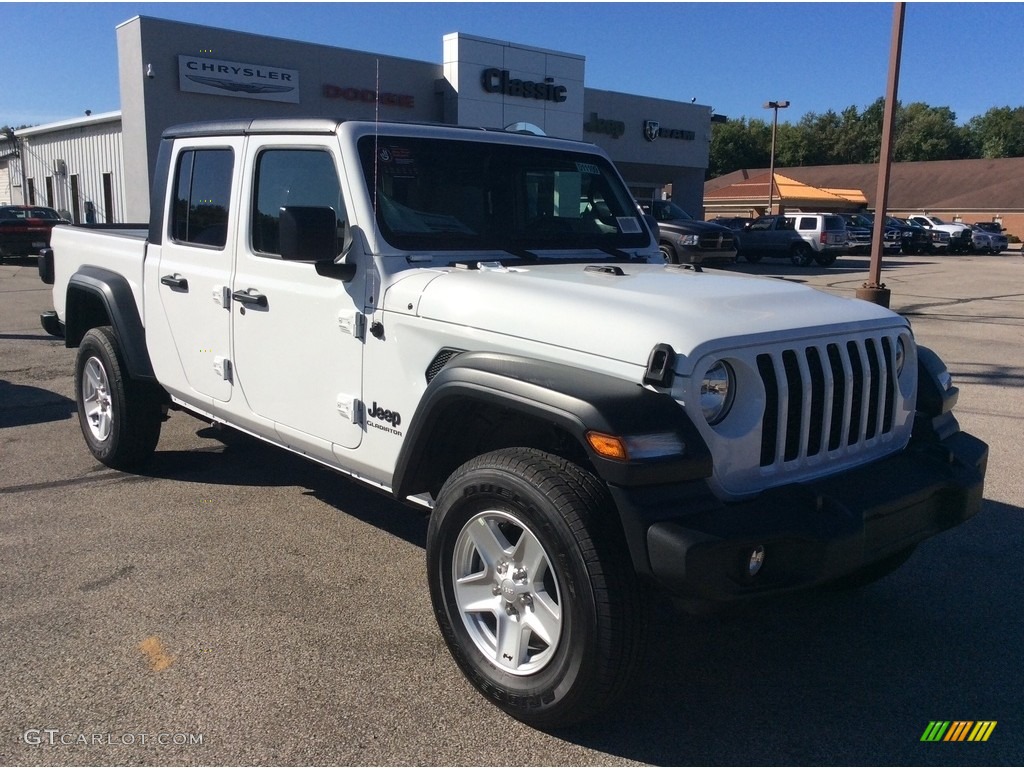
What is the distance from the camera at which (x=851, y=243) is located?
31.8 meters

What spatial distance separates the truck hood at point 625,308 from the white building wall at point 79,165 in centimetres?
2094

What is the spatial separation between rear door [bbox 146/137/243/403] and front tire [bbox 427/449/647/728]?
76.2 inches

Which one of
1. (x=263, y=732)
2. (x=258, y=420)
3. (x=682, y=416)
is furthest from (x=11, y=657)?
(x=682, y=416)

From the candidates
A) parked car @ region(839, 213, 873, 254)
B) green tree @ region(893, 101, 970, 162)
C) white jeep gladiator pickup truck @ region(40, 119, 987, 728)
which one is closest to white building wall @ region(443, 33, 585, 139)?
parked car @ region(839, 213, 873, 254)

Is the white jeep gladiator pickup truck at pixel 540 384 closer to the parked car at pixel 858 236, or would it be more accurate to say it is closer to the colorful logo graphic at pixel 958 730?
the colorful logo graphic at pixel 958 730

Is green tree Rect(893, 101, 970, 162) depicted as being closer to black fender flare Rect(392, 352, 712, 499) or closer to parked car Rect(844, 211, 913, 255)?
parked car Rect(844, 211, 913, 255)

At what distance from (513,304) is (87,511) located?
123 inches

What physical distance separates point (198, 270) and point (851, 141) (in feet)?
308

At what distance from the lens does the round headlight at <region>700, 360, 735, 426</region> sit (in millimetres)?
2865

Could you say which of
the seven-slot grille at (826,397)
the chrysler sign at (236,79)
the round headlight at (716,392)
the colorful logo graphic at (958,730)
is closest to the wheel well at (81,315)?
the round headlight at (716,392)

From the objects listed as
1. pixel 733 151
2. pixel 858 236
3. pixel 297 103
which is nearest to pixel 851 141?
pixel 733 151

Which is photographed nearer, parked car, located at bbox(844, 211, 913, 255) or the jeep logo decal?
the jeep logo decal

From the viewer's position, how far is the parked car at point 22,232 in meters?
21.8

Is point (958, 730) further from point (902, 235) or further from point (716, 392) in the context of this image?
point (902, 235)
